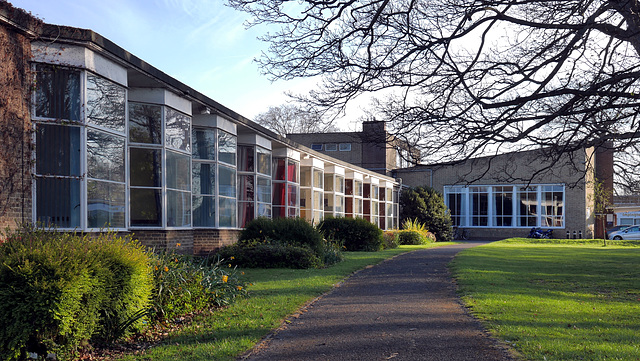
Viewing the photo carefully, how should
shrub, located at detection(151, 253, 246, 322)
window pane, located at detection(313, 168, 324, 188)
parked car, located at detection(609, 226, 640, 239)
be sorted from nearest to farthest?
shrub, located at detection(151, 253, 246, 322)
window pane, located at detection(313, 168, 324, 188)
parked car, located at detection(609, 226, 640, 239)

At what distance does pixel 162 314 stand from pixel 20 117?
4.32m

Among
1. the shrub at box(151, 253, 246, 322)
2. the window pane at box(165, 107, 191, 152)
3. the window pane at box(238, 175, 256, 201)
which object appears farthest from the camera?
the window pane at box(238, 175, 256, 201)

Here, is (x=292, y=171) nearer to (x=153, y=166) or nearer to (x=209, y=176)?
(x=209, y=176)

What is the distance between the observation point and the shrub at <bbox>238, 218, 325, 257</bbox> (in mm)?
17359

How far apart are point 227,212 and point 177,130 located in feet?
13.7

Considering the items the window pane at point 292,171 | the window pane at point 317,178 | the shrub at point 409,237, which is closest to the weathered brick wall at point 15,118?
the window pane at point 292,171

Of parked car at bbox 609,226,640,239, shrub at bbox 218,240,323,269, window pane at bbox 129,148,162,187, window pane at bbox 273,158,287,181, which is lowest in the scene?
parked car at bbox 609,226,640,239

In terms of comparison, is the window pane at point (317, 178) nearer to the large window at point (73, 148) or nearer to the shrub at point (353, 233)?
the shrub at point (353, 233)

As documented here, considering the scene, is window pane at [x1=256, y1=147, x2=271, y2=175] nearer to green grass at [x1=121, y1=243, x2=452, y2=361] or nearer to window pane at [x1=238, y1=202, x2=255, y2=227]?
window pane at [x1=238, y1=202, x2=255, y2=227]

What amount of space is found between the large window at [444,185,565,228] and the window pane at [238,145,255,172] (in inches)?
1277

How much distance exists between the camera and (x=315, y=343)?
22.9ft

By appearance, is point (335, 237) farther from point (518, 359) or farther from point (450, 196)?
point (450, 196)

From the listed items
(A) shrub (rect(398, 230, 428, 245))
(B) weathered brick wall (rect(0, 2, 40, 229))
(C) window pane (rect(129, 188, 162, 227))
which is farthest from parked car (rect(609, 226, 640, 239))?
(B) weathered brick wall (rect(0, 2, 40, 229))

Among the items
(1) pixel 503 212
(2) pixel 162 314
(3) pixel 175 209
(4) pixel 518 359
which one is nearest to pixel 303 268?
(3) pixel 175 209
